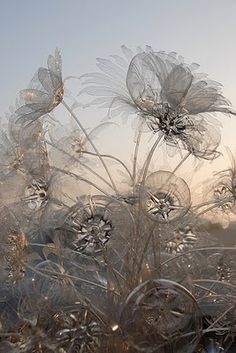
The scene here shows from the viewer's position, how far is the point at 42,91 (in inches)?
105

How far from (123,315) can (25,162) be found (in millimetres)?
1017

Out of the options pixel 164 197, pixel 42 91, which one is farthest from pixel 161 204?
pixel 42 91

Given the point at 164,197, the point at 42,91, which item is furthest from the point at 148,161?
the point at 42,91

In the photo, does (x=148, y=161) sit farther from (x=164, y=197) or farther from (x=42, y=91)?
(x=42, y=91)

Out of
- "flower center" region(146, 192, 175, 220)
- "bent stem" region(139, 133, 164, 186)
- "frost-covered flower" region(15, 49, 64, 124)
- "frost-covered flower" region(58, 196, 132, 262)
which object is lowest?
"frost-covered flower" region(58, 196, 132, 262)

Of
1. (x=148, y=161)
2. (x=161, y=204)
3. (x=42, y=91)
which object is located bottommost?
(x=161, y=204)

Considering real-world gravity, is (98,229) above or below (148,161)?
below

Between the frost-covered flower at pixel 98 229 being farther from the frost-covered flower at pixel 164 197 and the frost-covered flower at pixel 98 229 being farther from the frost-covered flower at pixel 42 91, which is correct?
the frost-covered flower at pixel 42 91

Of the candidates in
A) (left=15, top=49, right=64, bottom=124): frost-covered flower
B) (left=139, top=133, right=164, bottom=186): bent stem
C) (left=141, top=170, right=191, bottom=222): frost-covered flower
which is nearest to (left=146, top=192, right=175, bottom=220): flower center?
(left=141, top=170, right=191, bottom=222): frost-covered flower

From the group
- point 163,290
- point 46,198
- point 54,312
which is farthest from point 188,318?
point 46,198

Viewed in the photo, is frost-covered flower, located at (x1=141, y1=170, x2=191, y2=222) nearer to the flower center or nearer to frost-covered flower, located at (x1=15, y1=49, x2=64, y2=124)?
the flower center

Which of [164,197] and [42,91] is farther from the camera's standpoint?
[42,91]

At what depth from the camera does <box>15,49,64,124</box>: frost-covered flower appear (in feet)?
8.76

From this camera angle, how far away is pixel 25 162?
295 centimetres
